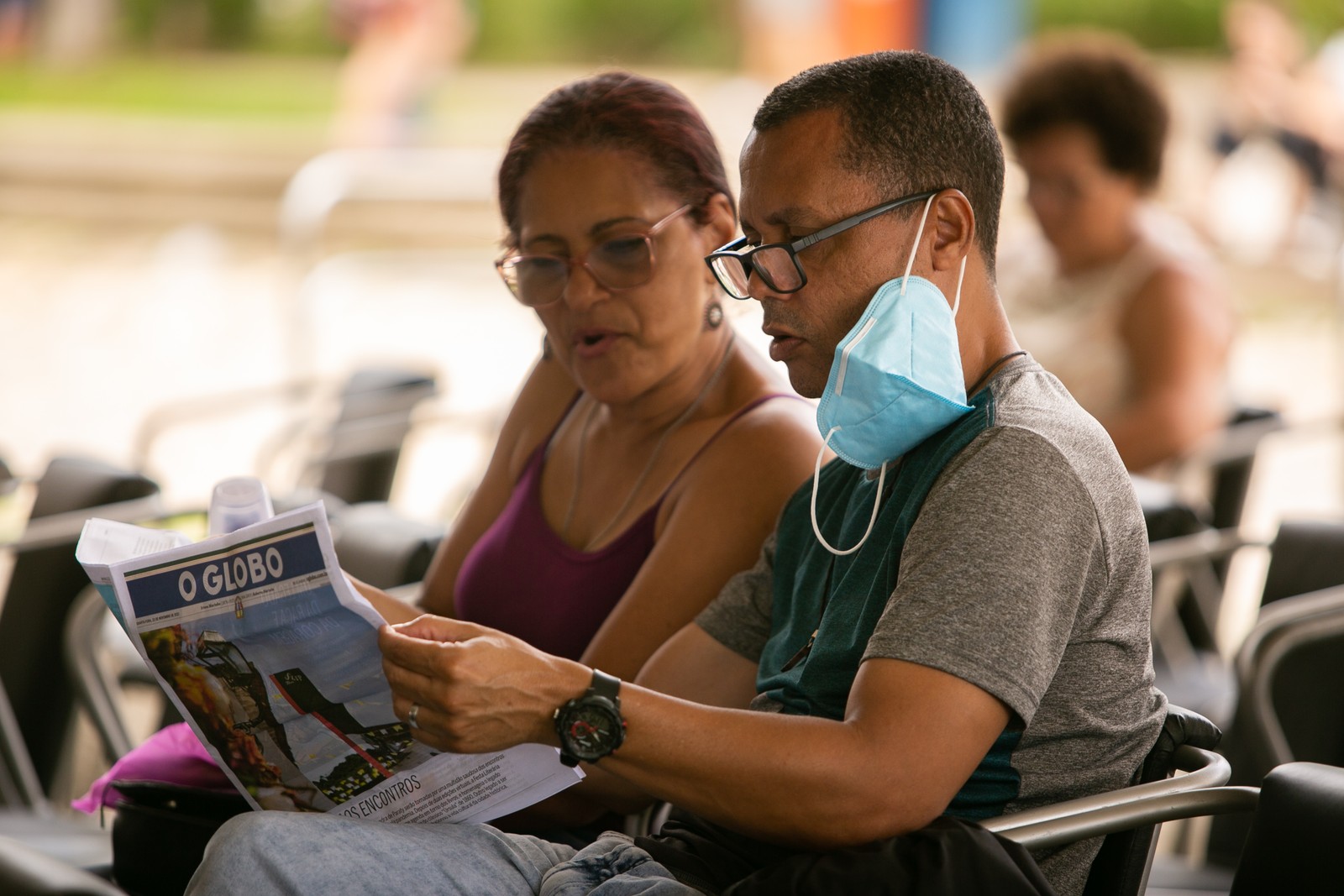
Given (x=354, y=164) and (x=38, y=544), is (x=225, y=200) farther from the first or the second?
(x=38, y=544)

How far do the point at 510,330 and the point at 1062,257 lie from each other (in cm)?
623

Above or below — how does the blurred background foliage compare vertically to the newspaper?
above

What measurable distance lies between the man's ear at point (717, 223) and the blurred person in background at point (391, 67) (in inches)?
366

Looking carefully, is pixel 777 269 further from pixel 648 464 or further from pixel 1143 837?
pixel 1143 837

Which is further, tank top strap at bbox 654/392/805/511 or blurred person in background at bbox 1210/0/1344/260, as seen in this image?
blurred person in background at bbox 1210/0/1344/260

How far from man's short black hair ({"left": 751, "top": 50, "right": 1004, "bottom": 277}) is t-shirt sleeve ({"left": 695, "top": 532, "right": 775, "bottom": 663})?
0.45m

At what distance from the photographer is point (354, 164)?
251 inches

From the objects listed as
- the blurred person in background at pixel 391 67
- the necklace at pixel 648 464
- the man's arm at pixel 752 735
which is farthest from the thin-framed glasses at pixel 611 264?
the blurred person in background at pixel 391 67

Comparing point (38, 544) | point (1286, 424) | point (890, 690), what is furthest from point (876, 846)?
point (1286, 424)

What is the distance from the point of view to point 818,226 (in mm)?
1518

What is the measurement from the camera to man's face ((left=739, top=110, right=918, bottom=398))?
4.95ft

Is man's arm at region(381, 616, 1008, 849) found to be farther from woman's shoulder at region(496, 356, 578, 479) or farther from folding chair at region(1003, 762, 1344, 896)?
woman's shoulder at region(496, 356, 578, 479)

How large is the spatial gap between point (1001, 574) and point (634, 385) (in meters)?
0.81

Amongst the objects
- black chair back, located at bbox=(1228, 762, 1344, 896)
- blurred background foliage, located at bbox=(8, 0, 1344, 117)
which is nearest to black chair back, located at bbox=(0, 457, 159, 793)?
black chair back, located at bbox=(1228, 762, 1344, 896)
